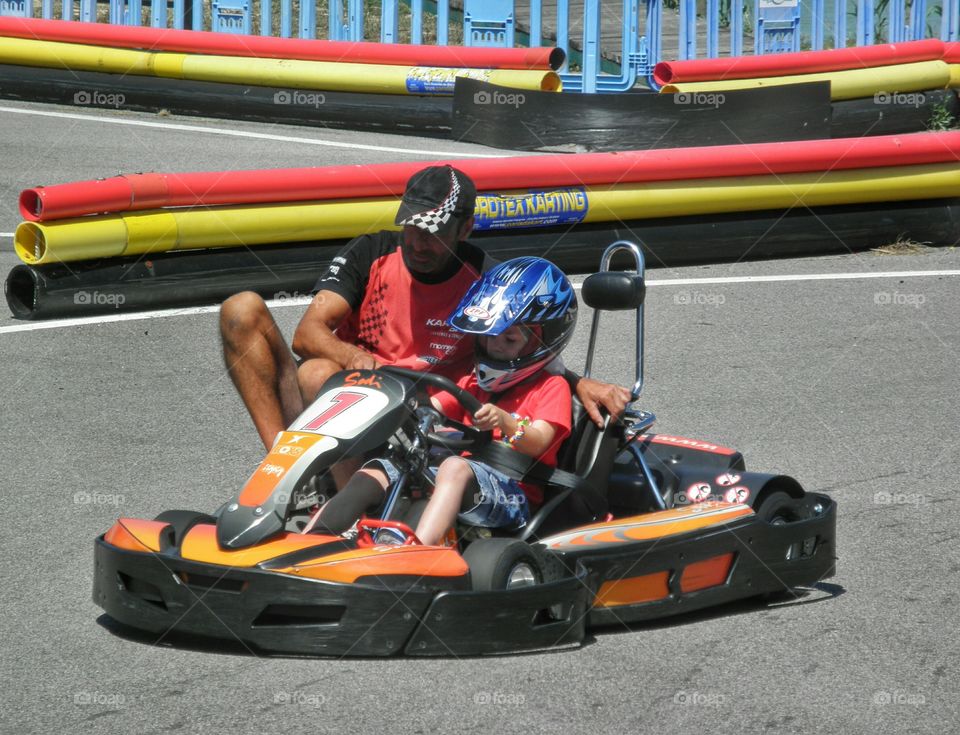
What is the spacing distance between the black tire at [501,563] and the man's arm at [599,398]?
710 mm

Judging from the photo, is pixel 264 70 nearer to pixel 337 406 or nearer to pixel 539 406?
pixel 539 406

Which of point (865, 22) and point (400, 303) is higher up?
point (865, 22)

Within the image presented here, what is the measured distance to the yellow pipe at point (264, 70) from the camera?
12.3 m

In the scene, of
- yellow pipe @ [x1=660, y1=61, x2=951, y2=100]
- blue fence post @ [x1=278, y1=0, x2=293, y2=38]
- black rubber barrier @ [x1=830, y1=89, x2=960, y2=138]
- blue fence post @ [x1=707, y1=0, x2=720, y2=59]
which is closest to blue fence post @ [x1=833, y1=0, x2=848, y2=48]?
blue fence post @ [x1=707, y1=0, x2=720, y2=59]

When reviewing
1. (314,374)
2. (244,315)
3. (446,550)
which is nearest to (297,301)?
(244,315)

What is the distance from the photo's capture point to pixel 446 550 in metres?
3.78

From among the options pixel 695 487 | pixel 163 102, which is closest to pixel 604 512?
pixel 695 487

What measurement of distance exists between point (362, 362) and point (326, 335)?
1.05 feet

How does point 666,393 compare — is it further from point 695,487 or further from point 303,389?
point 303,389

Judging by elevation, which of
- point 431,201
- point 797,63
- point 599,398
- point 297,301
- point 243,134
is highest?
point 797,63

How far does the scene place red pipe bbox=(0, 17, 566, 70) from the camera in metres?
12.5

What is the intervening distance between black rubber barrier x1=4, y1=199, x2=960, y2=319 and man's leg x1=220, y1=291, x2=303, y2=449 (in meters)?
3.23

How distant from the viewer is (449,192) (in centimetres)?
476

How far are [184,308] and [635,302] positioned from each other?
13.9ft
